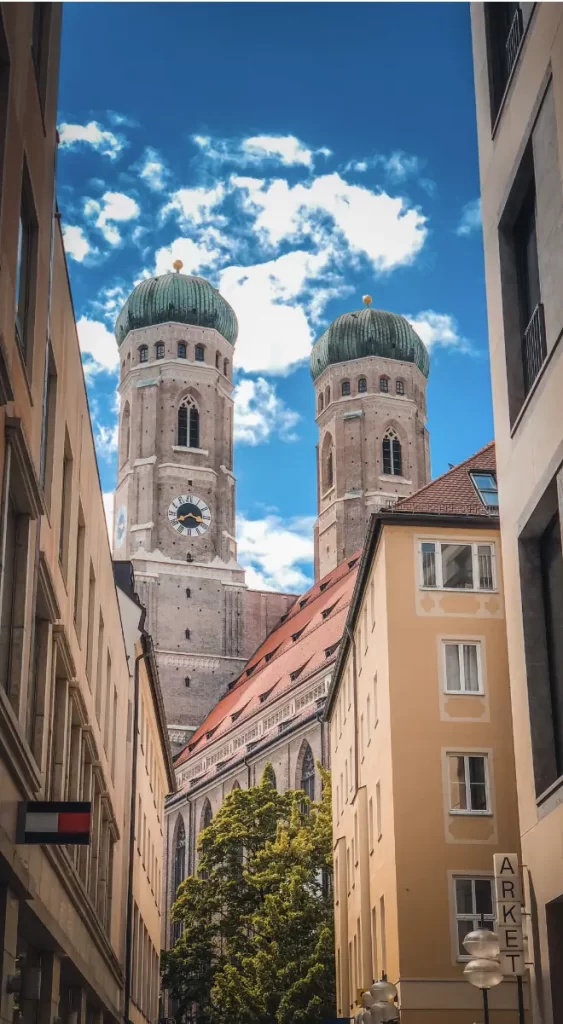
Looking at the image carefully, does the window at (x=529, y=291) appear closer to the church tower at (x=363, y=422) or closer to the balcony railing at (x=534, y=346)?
the balcony railing at (x=534, y=346)

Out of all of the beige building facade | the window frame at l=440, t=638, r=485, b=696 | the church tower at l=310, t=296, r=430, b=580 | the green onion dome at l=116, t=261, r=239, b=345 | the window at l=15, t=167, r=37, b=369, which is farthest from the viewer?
the church tower at l=310, t=296, r=430, b=580

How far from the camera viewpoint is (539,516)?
47.8 ft

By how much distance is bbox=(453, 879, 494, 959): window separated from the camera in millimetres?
25281

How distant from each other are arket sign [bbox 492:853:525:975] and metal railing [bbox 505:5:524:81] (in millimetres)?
8150

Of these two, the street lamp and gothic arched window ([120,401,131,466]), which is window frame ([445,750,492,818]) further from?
gothic arched window ([120,401,131,466])

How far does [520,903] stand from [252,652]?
8132cm

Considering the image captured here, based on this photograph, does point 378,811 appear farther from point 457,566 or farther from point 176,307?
point 176,307

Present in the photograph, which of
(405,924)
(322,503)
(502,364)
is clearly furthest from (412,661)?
(322,503)

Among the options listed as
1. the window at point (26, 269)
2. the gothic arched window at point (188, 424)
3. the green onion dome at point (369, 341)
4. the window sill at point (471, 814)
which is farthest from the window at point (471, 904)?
the green onion dome at point (369, 341)

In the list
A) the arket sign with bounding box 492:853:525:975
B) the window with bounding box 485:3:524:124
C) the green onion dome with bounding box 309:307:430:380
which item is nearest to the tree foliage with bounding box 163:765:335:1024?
the arket sign with bounding box 492:853:525:975

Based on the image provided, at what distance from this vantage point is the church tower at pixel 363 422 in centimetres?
10200

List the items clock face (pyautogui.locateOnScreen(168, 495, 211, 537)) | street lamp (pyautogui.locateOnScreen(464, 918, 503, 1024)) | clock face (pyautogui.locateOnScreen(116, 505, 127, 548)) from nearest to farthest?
street lamp (pyautogui.locateOnScreen(464, 918, 503, 1024)), clock face (pyautogui.locateOnScreen(168, 495, 211, 537)), clock face (pyautogui.locateOnScreen(116, 505, 127, 548))

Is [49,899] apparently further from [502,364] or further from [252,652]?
[252,652]

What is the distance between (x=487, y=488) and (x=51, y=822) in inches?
749
